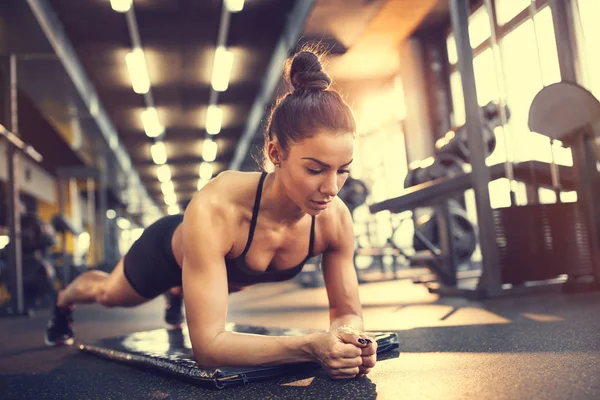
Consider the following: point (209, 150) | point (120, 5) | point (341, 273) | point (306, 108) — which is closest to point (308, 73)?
point (306, 108)

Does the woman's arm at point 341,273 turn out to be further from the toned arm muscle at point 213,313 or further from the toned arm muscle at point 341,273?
the toned arm muscle at point 213,313

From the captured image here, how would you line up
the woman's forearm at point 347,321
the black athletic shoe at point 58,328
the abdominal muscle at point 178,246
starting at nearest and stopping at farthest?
the woman's forearm at point 347,321 → the abdominal muscle at point 178,246 → the black athletic shoe at point 58,328

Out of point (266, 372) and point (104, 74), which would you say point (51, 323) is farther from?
point (104, 74)

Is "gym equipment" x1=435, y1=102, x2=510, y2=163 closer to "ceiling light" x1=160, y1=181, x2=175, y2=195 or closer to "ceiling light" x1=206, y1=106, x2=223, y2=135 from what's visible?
"ceiling light" x1=206, y1=106, x2=223, y2=135

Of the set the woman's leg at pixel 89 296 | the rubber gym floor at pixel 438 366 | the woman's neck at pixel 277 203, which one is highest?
the woman's neck at pixel 277 203

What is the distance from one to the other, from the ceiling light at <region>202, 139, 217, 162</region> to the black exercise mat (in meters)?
9.53

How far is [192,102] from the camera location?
29.3 ft

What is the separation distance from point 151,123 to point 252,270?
29.5 feet

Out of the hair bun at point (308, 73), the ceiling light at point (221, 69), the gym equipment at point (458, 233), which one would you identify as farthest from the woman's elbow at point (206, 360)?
the ceiling light at point (221, 69)

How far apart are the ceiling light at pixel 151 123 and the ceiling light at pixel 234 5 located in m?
3.66

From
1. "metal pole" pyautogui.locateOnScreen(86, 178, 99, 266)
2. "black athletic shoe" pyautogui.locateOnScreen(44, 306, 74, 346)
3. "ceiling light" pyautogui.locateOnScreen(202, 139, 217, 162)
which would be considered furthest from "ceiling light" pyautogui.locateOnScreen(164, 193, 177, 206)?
"black athletic shoe" pyautogui.locateOnScreen(44, 306, 74, 346)

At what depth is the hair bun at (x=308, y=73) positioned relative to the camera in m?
1.35

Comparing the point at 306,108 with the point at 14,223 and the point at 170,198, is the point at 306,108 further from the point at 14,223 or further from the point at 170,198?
the point at 170,198

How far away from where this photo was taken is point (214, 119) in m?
9.99
